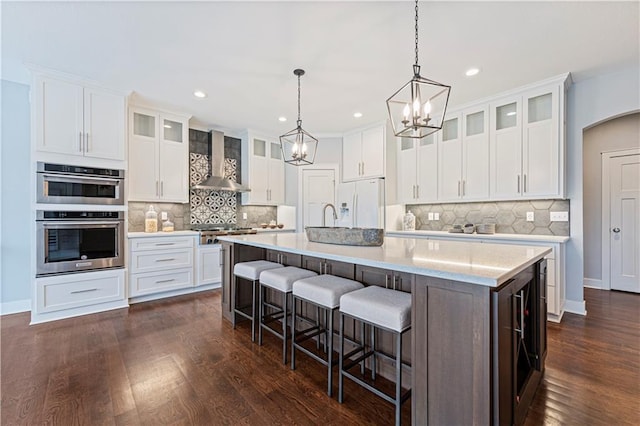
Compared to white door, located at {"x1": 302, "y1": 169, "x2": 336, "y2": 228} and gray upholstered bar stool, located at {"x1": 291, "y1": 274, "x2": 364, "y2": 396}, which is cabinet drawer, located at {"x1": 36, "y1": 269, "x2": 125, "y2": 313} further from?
white door, located at {"x1": 302, "y1": 169, "x2": 336, "y2": 228}

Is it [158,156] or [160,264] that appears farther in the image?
[158,156]

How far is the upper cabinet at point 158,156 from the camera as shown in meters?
4.01

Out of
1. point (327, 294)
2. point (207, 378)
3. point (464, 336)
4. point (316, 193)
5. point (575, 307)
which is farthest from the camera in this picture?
point (316, 193)

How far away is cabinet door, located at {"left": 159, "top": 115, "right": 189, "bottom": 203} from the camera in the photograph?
4.26 m

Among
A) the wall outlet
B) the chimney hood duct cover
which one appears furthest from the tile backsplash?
the chimney hood duct cover

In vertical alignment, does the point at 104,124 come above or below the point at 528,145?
above

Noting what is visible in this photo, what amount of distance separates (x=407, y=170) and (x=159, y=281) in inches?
160

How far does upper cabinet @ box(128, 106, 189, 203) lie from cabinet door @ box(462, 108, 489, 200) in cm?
417

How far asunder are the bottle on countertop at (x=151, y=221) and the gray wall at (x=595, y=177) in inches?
258

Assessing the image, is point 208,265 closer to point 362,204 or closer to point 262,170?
point 262,170

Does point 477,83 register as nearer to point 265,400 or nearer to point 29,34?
point 265,400

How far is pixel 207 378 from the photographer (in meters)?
2.03

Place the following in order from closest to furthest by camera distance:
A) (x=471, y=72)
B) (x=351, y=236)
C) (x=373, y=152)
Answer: (x=351, y=236) < (x=471, y=72) < (x=373, y=152)

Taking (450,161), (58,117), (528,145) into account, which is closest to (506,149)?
(528,145)
